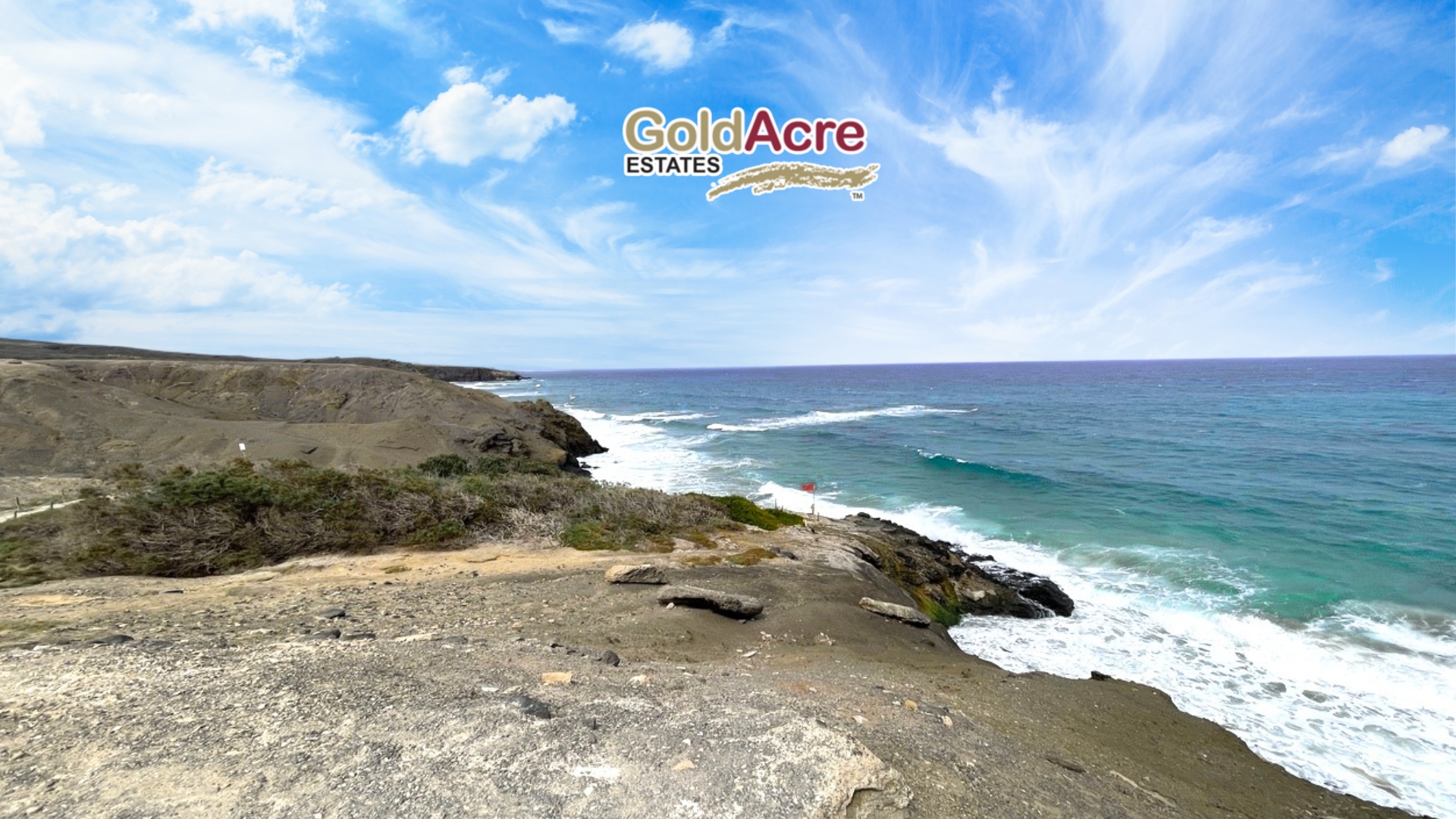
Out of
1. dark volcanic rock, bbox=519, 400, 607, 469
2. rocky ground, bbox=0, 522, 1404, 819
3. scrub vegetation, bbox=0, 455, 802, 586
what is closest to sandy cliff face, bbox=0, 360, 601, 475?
dark volcanic rock, bbox=519, 400, 607, 469

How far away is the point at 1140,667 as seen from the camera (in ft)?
39.5

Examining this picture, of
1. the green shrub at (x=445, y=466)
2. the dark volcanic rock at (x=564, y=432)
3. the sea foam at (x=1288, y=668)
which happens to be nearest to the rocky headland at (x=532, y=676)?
the sea foam at (x=1288, y=668)

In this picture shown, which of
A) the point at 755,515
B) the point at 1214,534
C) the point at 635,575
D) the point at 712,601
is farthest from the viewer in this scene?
the point at 1214,534

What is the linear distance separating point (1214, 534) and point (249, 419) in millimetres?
47563

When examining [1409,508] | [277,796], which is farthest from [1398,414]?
[277,796]

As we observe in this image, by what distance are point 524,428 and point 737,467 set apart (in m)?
12.4

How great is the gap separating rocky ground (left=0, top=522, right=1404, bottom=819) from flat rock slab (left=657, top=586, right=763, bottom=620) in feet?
0.43

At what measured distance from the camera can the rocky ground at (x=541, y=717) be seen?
4.30 meters

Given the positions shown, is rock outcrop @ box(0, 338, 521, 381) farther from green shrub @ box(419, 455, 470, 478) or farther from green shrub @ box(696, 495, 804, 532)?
green shrub @ box(696, 495, 804, 532)

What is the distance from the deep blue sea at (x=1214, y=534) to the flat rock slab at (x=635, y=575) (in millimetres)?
7085

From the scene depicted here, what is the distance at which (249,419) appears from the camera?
35.1m

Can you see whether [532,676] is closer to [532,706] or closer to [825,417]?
[532,706]

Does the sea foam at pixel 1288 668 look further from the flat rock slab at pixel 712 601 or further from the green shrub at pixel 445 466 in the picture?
the green shrub at pixel 445 466

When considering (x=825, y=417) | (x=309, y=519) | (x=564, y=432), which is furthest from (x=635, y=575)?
(x=825, y=417)
